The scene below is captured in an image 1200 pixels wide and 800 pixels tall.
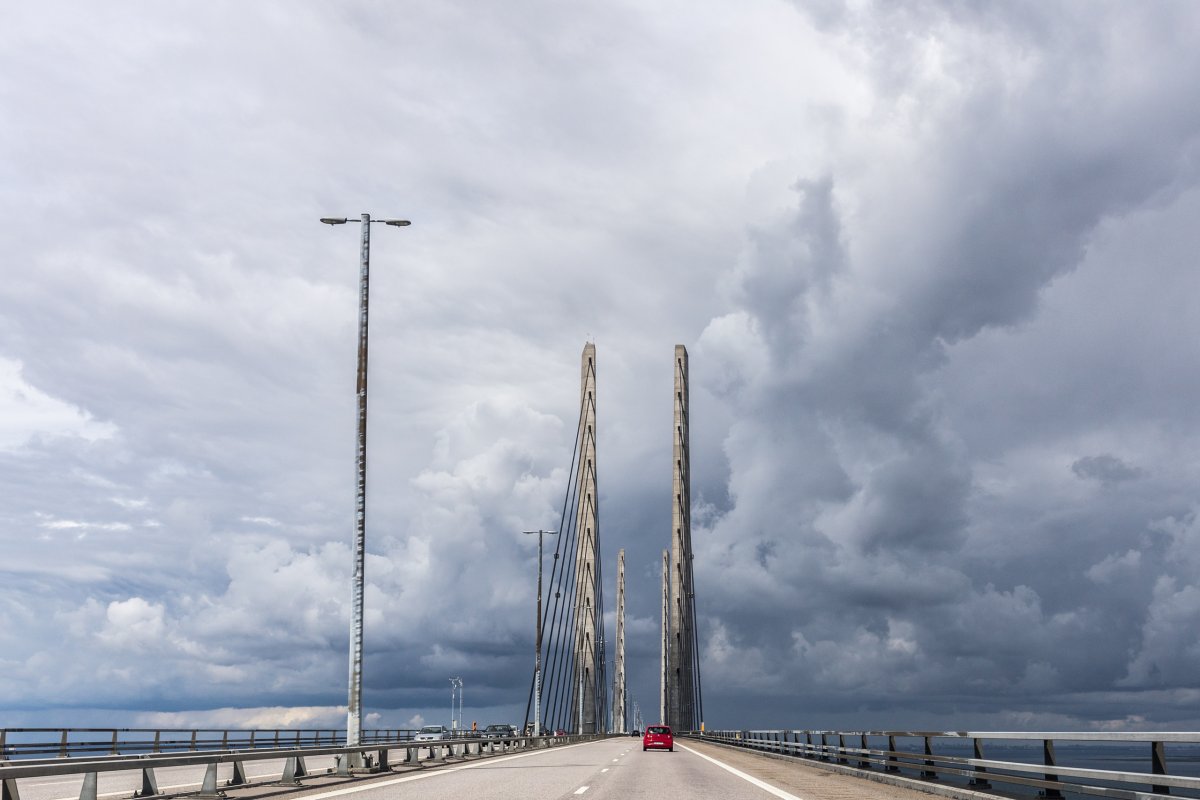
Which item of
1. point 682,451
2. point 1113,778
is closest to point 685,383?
point 682,451

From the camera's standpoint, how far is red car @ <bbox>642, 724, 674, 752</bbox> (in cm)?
5169

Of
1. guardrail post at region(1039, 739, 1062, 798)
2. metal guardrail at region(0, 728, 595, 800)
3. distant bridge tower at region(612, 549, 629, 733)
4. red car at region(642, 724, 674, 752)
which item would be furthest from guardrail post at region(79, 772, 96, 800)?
distant bridge tower at region(612, 549, 629, 733)

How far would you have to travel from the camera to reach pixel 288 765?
22.4 m

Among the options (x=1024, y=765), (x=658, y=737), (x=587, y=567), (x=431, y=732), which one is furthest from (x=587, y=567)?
(x=1024, y=765)

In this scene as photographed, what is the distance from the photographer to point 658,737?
5206 centimetres

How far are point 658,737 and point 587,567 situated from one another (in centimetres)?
3603

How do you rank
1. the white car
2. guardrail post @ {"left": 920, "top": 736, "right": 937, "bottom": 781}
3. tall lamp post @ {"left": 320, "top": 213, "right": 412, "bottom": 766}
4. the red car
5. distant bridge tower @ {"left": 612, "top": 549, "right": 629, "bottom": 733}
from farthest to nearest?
1. distant bridge tower @ {"left": 612, "top": 549, "right": 629, "bottom": 733}
2. the white car
3. the red car
4. tall lamp post @ {"left": 320, "top": 213, "right": 412, "bottom": 766}
5. guardrail post @ {"left": 920, "top": 736, "right": 937, "bottom": 781}

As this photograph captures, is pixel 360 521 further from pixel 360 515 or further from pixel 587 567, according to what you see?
pixel 587 567

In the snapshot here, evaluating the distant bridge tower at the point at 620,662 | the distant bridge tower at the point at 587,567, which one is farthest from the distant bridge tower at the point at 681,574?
the distant bridge tower at the point at 620,662

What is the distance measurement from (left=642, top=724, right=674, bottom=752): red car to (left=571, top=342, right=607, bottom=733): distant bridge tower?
29079mm

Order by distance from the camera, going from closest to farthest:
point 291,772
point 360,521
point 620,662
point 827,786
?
point 291,772 < point 827,786 < point 360,521 < point 620,662

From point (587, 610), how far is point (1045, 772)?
72.9 meters

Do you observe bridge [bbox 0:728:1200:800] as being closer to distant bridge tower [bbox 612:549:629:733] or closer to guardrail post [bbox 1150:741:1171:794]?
guardrail post [bbox 1150:741:1171:794]

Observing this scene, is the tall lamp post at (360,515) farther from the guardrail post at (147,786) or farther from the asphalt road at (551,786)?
the guardrail post at (147,786)
